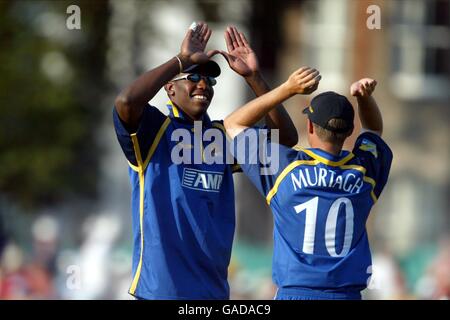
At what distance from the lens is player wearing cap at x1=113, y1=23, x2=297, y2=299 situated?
22.1 ft

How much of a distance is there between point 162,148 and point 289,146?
0.83 m

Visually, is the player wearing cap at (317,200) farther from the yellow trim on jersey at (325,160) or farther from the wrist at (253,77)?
the wrist at (253,77)

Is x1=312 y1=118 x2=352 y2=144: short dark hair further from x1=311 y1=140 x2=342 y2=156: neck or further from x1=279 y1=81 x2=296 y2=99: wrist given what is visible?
x1=279 y1=81 x2=296 y2=99: wrist

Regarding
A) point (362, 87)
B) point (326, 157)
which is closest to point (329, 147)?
point (326, 157)

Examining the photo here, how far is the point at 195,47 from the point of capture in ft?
22.0

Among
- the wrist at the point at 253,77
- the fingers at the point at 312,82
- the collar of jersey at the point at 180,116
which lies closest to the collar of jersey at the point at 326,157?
the fingers at the point at 312,82

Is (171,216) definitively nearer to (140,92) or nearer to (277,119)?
(140,92)

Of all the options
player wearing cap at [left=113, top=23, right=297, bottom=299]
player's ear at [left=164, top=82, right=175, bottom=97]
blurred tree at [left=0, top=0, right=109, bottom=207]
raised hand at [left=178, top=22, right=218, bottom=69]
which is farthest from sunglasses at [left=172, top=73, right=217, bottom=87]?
blurred tree at [left=0, top=0, right=109, bottom=207]

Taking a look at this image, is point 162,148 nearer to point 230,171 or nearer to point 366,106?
point 230,171

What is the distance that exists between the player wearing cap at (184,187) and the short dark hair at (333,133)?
435 millimetres

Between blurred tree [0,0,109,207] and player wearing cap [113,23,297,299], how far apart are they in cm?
1351

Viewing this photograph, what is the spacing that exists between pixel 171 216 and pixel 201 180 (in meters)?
0.30

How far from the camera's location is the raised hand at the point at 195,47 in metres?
6.62
